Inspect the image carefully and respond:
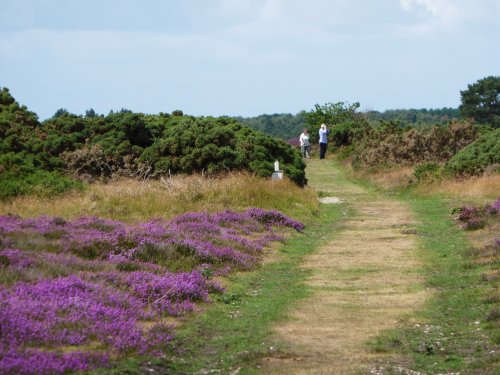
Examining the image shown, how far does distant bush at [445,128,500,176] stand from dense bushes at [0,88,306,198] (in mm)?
6374

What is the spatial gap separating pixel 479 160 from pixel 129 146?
46.2ft

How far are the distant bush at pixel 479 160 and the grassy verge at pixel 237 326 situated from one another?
16189 mm

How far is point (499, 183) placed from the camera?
91.1ft

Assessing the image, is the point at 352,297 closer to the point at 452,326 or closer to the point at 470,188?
the point at 452,326

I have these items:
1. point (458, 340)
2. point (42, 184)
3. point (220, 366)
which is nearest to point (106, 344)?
point (220, 366)

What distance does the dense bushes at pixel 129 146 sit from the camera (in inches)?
1131

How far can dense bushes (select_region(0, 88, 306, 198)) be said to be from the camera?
94.3 feet

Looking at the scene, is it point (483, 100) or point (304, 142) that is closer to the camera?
point (304, 142)

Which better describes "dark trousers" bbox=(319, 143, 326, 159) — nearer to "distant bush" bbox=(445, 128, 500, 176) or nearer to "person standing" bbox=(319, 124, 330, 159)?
"person standing" bbox=(319, 124, 330, 159)

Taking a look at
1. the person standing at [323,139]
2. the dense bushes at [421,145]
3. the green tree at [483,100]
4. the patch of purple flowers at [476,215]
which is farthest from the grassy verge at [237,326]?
the green tree at [483,100]

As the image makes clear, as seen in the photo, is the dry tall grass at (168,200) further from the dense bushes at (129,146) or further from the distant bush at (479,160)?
the distant bush at (479,160)

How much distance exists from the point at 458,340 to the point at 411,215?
15.1 m

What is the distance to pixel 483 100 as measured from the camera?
309ft

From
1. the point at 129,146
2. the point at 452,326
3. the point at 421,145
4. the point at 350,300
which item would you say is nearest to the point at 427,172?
the point at 421,145
